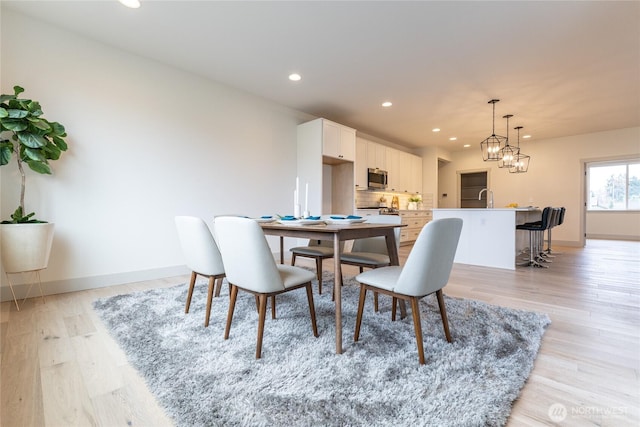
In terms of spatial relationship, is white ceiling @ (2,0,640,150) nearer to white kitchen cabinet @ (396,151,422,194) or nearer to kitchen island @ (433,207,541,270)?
kitchen island @ (433,207,541,270)

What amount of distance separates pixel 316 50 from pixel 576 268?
463 cm

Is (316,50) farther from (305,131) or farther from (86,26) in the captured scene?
(86,26)

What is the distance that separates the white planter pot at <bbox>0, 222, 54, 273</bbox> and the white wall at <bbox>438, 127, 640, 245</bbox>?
348 inches

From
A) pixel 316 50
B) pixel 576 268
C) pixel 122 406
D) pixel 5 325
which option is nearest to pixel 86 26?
pixel 316 50

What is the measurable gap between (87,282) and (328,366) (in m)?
2.85

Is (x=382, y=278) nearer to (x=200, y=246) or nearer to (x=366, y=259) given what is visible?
(x=366, y=259)

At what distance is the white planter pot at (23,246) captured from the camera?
224 cm

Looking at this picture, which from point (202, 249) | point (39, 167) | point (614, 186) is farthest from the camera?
point (614, 186)

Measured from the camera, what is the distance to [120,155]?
122 inches

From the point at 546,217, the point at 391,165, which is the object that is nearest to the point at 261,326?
the point at 546,217

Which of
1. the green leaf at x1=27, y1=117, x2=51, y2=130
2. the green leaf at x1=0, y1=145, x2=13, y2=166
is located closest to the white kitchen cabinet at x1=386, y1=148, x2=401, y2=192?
the green leaf at x1=27, y1=117, x2=51, y2=130

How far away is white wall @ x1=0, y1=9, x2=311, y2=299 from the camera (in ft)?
8.69

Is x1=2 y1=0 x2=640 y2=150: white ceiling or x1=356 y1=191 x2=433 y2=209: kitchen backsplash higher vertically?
x1=2 y1=0 x2=640 y2=150: white ceiling

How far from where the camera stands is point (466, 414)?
3.60 feet
